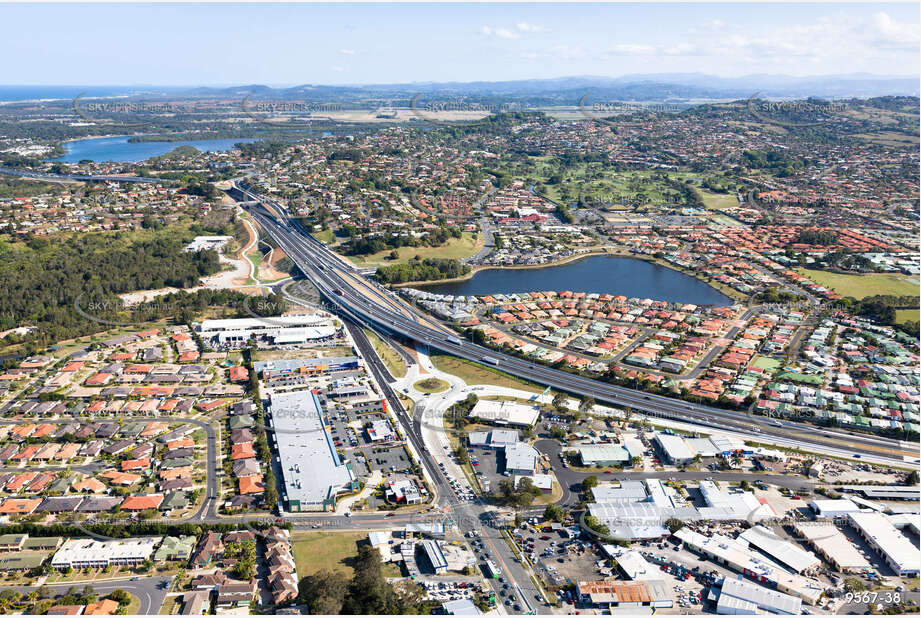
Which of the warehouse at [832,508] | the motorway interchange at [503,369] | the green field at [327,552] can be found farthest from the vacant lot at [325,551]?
the warehouse at [832,508]

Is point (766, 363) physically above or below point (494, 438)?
above

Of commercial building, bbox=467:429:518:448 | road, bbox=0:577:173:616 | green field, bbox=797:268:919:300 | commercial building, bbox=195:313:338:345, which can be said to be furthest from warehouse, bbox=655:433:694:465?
green field, bbox=797:268:919:300

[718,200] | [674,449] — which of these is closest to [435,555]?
[674,449]

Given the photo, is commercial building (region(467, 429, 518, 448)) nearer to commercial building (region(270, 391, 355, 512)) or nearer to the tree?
commercial building (region(270, 391, 355, 512))

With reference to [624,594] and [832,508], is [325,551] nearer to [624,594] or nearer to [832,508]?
[624,594]

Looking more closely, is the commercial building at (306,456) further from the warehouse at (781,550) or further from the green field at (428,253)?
the green field at (428,253)

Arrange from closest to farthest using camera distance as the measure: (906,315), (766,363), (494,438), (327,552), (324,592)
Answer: (324,592)
(327,552)
(494,438)
(766,363)
(906,315)
